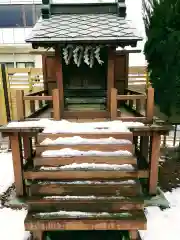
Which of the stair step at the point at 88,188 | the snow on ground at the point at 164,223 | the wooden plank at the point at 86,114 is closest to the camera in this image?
the stair step at the point at 88,188

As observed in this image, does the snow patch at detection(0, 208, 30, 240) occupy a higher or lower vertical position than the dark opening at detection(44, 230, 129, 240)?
higher

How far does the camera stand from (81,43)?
480 centimetres

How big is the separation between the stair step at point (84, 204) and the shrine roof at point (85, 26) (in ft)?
10.6

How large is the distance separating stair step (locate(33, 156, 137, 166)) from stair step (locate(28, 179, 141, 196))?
0.38 m

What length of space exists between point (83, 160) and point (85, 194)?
0.63 meters

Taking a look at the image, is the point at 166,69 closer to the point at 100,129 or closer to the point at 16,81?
the point at 100,129

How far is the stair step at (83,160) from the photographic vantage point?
423 cm

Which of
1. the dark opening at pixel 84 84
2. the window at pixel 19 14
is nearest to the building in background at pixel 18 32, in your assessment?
the window at pixel 19 14

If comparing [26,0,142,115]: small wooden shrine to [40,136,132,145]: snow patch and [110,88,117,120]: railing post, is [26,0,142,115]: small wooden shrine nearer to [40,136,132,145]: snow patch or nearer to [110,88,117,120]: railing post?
[110,88,117,120]: railing post

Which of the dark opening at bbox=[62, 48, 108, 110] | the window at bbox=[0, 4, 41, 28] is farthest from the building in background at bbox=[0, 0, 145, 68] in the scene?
the dark opening at bbox=[62, 48, 108, 110]

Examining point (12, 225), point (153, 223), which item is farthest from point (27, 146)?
point (153, 223)

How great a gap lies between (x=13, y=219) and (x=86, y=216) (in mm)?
2120

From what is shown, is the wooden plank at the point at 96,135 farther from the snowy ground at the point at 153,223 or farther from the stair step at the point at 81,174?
the snowy ground at the point at 153,223

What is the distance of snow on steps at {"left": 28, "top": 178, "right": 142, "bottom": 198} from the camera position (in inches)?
158
